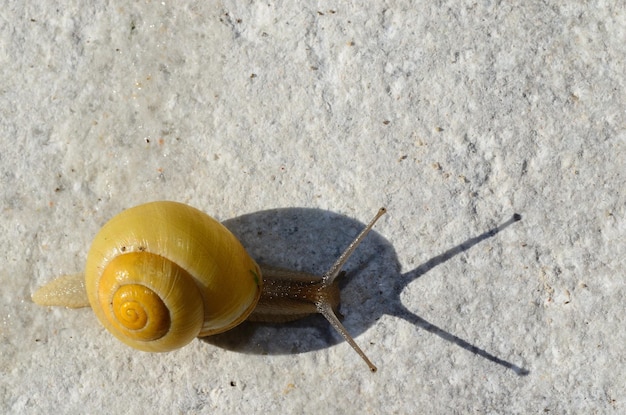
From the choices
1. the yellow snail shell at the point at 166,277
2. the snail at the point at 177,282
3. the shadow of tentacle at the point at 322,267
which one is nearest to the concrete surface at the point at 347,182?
the shadow of tentacle at the point at 322,267

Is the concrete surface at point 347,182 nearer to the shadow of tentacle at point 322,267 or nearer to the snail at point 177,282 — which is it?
the shadow of tentacle at point 322,267

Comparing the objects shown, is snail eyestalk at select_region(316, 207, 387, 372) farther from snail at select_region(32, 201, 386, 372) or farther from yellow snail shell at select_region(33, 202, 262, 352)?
yellow snail shell at select_region(33, 202, 262, 352)

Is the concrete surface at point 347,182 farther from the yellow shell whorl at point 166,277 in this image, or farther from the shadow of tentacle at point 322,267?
the yellow shell whorl at point 166,277

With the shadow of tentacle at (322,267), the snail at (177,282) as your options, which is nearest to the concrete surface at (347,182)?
the shadow of tentacle at (322,267)

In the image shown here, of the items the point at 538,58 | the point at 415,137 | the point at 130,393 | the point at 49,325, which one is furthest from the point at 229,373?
the point at 538,58

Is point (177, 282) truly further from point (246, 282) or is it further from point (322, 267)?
point (322, 267)

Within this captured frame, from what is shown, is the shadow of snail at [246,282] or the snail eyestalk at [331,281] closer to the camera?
the shadow of snail at [246,282]

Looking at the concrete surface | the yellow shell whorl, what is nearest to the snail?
the yellow shell whorl
